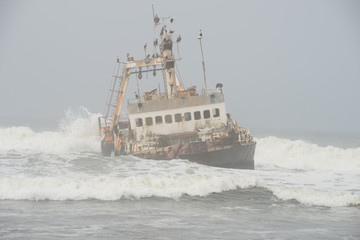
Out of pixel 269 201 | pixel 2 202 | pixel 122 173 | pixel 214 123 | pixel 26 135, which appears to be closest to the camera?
pixel 2 202

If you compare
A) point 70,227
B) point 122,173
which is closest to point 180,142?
point 122,173

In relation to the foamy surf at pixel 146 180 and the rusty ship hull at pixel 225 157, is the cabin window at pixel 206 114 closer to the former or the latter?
the rusty ship hull at pixel 225 157

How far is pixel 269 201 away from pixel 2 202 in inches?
344

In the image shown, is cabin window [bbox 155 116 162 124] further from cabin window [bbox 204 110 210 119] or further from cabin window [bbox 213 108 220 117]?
cabin window [bbox 213 108 220 117]

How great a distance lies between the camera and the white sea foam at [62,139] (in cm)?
3675

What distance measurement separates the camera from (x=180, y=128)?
80.0ft

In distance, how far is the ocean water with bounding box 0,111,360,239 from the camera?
10188mm

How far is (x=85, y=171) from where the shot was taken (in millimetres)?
18234

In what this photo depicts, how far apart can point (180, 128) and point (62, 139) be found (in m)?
17.9

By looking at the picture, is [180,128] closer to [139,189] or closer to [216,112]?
[216,112]

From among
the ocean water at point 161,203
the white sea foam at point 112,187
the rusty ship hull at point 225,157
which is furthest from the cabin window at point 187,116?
the white sea foam at point 112,187

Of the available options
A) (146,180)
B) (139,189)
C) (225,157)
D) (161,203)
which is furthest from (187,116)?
Result: (161,203)

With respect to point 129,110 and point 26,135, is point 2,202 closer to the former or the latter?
point 129,110

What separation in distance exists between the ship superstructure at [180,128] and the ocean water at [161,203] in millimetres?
1357
